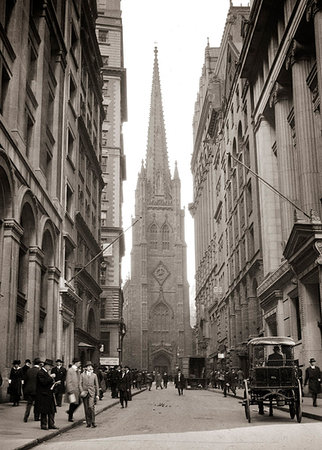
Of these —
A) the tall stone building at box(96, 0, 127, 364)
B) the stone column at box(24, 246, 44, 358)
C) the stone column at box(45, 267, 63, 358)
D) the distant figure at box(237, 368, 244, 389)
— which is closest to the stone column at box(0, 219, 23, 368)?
the stone column at box(24, 246, 44, 358)

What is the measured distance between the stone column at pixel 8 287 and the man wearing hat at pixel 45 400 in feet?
20.4

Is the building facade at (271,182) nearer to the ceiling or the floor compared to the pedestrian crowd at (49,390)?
nearer to the ceiling

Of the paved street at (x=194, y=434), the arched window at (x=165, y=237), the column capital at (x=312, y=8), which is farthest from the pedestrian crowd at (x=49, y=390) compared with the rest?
the arched window at (x=165, y=237)

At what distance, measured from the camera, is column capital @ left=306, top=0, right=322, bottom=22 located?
27.9 metres

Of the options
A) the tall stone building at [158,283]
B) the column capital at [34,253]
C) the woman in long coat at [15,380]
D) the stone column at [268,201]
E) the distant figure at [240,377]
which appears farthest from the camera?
the tall stone building at [158,283]

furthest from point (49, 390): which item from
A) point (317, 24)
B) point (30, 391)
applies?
point (317, 24)

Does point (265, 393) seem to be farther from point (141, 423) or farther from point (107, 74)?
point (107, 74)

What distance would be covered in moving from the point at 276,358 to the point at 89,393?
6.49 meters

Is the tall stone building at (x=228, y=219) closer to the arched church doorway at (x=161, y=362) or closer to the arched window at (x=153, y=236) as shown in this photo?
the arched church doorway at (x=161, y=362)

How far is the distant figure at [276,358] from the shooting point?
2000cm

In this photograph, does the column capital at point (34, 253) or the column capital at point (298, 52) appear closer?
the column capital at point (34, 253)

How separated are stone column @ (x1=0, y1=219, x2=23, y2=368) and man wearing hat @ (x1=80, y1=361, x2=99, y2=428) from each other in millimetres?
5525

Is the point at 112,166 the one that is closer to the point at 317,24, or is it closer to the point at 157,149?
the point at 317,24

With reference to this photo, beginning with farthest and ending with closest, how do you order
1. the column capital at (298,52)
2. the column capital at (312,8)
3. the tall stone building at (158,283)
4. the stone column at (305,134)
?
the tall stone building at (158,283) → the column capital at (298,52) → the stone column at (305,134) → the column capital at (312,8)
